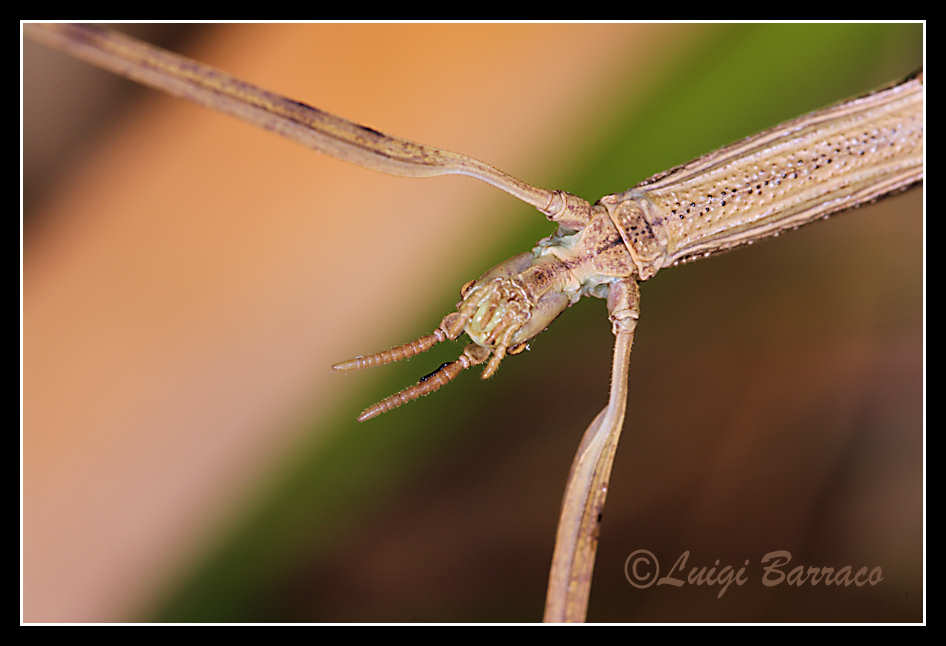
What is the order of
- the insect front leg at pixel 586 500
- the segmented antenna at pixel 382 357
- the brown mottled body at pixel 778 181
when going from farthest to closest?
the brown mottled body at pixel 778 181 < the insect front leg at pixel 586 500 < the segmented antenna at pixel 382 357

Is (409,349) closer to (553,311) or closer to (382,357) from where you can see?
(382,357)

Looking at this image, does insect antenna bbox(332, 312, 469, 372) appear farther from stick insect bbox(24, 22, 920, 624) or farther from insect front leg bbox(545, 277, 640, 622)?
insect front leg bbox(545, 277, 640, 622)

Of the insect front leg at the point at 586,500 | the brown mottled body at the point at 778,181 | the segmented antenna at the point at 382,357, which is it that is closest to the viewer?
the segmented antenna at the point at 382,357

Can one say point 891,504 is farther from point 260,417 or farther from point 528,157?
point 260,417

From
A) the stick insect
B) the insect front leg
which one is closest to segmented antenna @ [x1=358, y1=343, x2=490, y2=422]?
the stick insect

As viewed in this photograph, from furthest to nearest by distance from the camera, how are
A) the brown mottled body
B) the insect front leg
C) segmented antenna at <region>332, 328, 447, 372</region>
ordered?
the brown mottled body, the insect front leg, segmented antenna at <region>332, 328, 447, 372</region>

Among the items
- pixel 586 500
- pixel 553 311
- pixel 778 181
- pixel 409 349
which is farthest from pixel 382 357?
pixel 778 181

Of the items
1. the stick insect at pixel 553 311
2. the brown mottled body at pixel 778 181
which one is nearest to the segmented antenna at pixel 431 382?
the stick insect at pixel 553 311

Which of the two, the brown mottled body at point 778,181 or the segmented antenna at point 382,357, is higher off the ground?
the brown mottled body at point 778,181

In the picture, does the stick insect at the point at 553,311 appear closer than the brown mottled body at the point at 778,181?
Yes

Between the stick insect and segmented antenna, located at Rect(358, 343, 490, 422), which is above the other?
the stick insect

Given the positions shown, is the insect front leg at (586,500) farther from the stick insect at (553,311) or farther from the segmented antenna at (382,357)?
the segmented antenna at (382,357)

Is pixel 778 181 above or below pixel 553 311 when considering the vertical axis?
above
